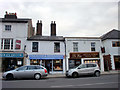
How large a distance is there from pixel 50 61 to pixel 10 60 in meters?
6.24

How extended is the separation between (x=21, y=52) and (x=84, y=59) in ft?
33.9

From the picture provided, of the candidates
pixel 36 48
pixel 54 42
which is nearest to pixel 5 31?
pixel 36 48

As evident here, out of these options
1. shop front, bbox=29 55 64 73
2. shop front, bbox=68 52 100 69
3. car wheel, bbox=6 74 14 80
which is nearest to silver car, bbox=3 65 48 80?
car wheel, bbox=6 74 14 80

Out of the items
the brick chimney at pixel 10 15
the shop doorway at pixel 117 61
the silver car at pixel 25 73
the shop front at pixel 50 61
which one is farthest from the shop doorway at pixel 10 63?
the shop doorway at pixel 117 61

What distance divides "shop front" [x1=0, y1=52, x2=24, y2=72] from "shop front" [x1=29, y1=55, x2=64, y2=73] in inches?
67.1

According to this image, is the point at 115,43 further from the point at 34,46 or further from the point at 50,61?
the point at 34,46

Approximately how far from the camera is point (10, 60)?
18703 mm

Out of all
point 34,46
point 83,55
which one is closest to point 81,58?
point 83,55

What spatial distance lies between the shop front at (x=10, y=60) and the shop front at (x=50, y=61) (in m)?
1.70

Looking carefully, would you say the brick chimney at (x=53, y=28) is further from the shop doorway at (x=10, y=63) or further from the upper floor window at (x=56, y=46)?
the shop doorway at (x=10, y=63)

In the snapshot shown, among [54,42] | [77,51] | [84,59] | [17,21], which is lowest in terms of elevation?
[84,59]

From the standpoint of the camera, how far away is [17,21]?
64.5 ft

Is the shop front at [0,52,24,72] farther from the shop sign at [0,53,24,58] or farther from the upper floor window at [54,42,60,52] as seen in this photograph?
the upper floor window at [54,42,60,52]

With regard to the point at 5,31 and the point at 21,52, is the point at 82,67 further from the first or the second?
the point at 5,31
